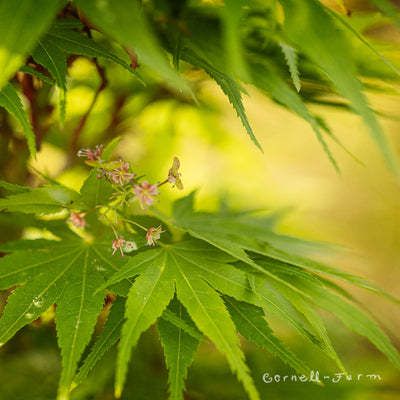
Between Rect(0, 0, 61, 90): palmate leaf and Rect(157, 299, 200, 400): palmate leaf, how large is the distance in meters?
0.25

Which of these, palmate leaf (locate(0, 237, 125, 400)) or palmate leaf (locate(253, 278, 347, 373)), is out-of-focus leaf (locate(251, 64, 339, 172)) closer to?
palmate leaf (locate(253, 278, 347, 373))

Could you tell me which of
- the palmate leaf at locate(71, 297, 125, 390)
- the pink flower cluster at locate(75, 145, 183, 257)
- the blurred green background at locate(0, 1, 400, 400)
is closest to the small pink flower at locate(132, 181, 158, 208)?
the pink flower cluster at locate(75, 145, 183, 257)

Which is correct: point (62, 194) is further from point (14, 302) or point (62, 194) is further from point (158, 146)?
point (158, 146)

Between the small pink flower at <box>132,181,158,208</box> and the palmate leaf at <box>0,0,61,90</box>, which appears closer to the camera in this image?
the palmate leaf at <box>0,0,61,90</box>

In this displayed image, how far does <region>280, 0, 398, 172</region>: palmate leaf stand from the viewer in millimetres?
242

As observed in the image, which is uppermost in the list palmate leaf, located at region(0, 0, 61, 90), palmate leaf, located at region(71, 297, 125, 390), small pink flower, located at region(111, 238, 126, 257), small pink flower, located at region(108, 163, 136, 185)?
→ palmate leaf, located at region(0, 0, 61, 90)

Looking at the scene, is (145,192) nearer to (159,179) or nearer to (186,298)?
(186,298)

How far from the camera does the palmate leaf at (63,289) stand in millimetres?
293

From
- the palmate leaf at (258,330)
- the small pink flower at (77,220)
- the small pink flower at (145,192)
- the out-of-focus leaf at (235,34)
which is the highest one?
the out-of-focus leaf at (235,34)

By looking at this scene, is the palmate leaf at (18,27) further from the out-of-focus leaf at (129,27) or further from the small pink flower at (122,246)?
the small pink flower at (122,246)

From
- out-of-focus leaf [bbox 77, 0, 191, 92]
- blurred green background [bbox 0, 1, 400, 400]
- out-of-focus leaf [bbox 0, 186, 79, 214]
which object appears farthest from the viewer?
blurred green background [bbox 0, 1, 400, 400]

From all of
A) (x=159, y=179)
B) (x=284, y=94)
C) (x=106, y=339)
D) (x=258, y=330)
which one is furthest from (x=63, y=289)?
(x=159, y=179)

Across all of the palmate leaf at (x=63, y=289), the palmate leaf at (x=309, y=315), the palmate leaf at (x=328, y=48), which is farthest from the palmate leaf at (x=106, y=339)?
the palmate leaf at (x=328, y=48)

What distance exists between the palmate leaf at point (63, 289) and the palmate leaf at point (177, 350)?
0.07m
